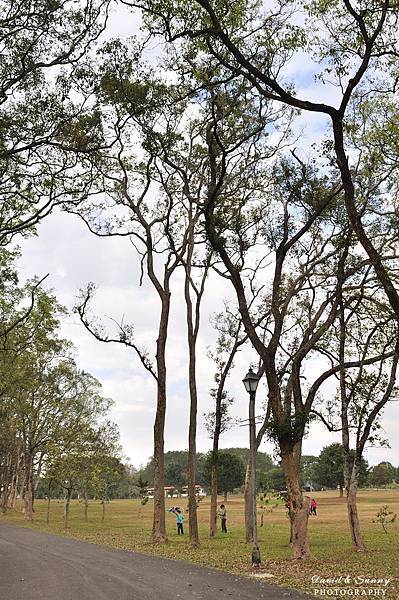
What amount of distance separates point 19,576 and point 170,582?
10.2ft

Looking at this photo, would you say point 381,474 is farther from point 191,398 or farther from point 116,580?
point 116,580

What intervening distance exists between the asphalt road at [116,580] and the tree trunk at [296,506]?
276cm

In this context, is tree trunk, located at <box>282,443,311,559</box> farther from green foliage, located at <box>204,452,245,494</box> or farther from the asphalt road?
green foliage, located at <box>204,452,245,494</box>

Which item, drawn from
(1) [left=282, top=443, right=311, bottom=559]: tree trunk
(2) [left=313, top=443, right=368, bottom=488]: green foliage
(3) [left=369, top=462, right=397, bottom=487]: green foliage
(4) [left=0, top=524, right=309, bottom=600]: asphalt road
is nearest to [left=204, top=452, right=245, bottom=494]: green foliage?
(2) [left=313, top=443, right=368, bottom=488]: green foliage

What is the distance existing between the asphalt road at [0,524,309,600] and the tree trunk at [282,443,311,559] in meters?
2.76

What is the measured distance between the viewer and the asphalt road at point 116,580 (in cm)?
959

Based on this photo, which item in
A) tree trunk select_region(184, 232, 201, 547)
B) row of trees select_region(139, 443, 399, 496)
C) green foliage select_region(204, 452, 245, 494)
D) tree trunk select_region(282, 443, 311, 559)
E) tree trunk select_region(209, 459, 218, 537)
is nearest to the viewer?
tree trunk select_region(282, 443, 311, 559)

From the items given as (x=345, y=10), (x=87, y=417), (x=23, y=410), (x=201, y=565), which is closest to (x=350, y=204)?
(x=345, y=10)

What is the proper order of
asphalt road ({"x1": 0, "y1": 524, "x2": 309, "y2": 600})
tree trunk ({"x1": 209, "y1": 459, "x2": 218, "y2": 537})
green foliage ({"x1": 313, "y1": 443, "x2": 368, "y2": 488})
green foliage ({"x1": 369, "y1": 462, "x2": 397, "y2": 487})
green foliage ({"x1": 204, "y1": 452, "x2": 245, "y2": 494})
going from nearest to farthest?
asphalt road ({"x1": 0, "y1": 524, "x2": 309, "y2": 600})
tree trunk ({"x1": 209, "y1": 459, "x2": 218, "y2": 537})
green foliage ({"x1": 313, "y1": 443, "x2": 368, "y2": 488})
green foliage ({"x1": 204, "y1": 452, "x2": 245, "y2": 494})
green foliage ({"x1": 369, "y1": 462, "x2": 397, "y2": 487})

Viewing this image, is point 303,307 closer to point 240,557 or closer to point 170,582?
point 240,557

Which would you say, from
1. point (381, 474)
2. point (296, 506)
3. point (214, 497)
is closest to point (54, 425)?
point (214, 497)

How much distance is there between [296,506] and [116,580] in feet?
17.9

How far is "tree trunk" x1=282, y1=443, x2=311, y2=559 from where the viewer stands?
49.1 ft

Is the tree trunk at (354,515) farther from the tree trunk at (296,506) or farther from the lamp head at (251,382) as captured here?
the lamp head at (251,382)
